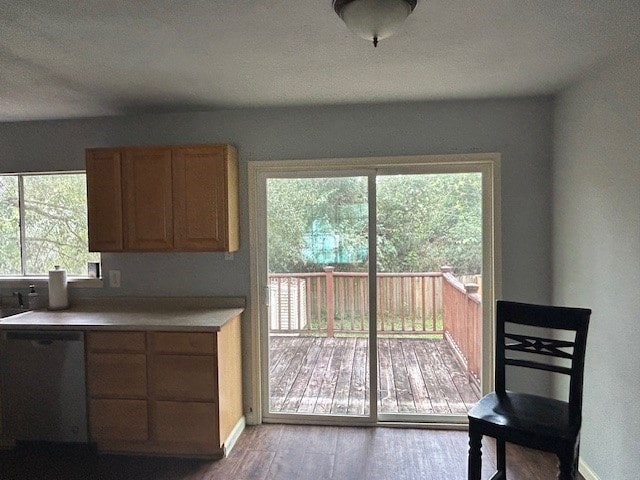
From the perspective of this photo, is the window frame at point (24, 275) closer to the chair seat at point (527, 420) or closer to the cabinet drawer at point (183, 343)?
the cabinet drawer at point (183, 343)

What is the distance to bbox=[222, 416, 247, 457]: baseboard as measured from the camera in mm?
2852

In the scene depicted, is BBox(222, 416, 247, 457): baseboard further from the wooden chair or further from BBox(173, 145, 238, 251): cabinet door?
the wooden chair

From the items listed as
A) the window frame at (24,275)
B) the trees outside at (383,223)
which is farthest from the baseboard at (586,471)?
the window frame at (24,275)

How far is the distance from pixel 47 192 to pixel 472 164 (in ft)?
11.1

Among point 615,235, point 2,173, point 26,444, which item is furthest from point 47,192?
point 615,235

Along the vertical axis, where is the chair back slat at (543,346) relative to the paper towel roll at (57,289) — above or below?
below

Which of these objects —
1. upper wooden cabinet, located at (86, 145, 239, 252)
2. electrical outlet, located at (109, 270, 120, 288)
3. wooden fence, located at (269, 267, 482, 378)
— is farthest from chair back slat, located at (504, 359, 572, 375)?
electrical outlet, located at (109, 270, 120, 288)

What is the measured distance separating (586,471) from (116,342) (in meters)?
3.00

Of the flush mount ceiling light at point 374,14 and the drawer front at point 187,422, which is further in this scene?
the drawer front at point 187,422

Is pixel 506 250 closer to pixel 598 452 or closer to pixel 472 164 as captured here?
pixel 472 164

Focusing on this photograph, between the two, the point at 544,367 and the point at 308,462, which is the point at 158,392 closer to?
the point at 308,462

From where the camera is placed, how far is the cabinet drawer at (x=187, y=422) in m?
2.75

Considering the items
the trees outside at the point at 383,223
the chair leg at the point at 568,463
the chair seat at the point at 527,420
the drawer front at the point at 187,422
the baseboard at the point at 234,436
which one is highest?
the trees outside at the point at 383,223

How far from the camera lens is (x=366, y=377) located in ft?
10.8
